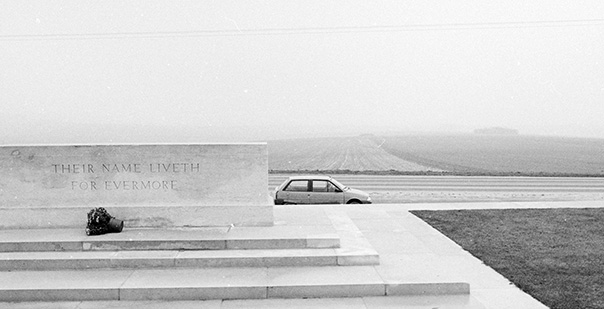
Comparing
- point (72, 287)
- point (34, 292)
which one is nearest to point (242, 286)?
point (72, 287)

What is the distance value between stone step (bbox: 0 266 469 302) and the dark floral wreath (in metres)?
1.25

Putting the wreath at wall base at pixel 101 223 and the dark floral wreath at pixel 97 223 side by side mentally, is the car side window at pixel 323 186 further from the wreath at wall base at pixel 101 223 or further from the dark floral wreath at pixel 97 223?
the dark floral wreath at pixel 97 223

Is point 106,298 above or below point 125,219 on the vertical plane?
below

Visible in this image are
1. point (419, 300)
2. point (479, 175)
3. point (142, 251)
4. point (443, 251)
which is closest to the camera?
point (419, 300)

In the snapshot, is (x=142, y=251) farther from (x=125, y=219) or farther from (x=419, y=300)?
(x=419, y=300)

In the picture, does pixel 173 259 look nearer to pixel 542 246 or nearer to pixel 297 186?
pixel 542 246

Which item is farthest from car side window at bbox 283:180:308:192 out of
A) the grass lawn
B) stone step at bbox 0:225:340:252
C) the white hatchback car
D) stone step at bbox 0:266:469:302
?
stone step at bbox 0:266:469:302

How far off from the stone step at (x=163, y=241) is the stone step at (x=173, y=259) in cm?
17

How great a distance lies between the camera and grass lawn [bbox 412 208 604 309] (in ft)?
24.0

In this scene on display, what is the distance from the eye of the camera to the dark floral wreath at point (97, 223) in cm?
883

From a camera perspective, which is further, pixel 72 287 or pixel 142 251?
pixel 142 251

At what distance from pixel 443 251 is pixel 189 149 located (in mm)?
5536

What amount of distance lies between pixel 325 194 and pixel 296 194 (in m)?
0.95

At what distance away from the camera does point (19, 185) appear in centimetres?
952
